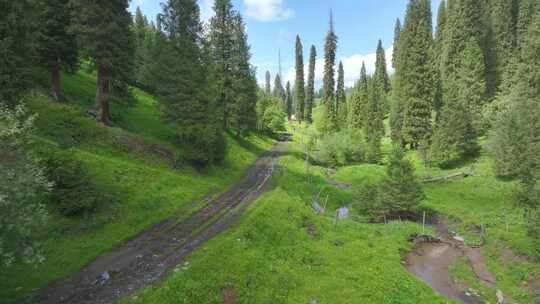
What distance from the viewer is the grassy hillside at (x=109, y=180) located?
46.4 feet

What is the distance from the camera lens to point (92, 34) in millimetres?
25016

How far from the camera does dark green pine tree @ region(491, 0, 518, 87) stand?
54.2m

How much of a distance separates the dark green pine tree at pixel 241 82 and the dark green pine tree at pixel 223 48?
0.68 meters

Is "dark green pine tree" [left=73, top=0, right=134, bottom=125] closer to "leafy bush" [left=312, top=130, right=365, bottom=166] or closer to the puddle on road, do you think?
the puddle on road

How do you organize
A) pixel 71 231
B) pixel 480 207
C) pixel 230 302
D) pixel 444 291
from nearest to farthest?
pixel 230 302 → pixel 71 231 → pixel 444 291 → pixel 480 207

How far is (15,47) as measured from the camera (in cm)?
1738

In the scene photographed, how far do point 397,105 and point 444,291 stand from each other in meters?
41.5

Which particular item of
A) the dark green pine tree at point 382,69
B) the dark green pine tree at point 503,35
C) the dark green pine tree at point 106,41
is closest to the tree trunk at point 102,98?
the dark green pine tree at point 106,41

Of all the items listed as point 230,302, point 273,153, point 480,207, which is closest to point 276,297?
point 230,302

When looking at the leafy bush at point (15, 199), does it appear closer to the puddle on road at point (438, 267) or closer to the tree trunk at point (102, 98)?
the tree trunk at point (102, 98)

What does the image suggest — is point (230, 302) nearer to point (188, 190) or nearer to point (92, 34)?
point (188, 190)

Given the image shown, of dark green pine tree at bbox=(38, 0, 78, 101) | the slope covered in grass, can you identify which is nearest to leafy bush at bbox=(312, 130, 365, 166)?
the slope covered in grass

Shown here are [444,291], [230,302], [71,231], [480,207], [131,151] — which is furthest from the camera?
[480,207]

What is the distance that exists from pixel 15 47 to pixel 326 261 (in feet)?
77.5
